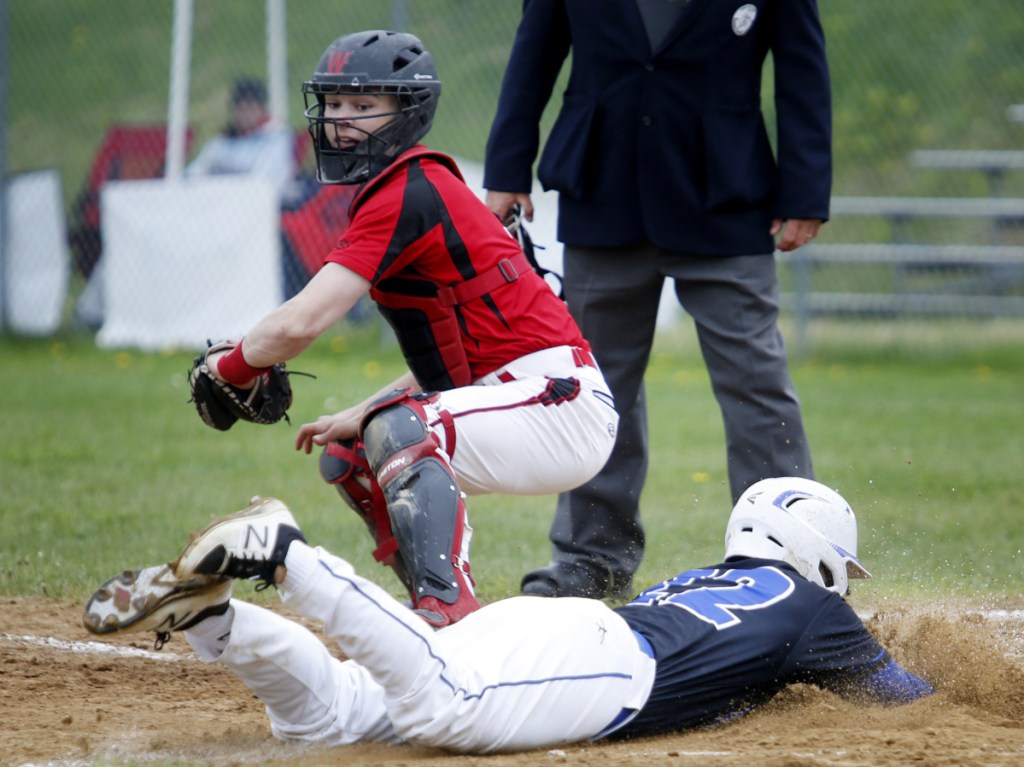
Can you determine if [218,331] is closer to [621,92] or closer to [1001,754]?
[621,92]

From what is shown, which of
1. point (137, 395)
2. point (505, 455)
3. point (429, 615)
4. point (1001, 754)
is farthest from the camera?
point (137, 395)

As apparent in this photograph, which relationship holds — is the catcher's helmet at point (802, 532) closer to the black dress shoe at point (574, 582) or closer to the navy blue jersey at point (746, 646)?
the navy blue jersey at point (746, 646)

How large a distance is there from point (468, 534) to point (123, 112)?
17.3 meters

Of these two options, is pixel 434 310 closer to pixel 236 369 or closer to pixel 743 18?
pixel 236 369

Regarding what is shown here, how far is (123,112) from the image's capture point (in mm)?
19578

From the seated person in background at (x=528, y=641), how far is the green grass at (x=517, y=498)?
156cm

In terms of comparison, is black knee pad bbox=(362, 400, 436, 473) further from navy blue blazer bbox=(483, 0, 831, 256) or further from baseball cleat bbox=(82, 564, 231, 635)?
navy blue blazer bbox=(483, 0, 831, 256)

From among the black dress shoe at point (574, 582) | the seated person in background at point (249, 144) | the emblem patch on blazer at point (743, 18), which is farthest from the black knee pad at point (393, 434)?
the seated person in background at point (249, 144)

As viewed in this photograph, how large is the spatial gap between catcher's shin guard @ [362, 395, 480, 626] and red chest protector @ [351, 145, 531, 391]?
14.9 inches

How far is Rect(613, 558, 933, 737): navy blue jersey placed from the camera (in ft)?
10.8

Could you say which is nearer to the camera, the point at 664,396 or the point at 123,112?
the point at 664,396

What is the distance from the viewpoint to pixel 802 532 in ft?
11.8

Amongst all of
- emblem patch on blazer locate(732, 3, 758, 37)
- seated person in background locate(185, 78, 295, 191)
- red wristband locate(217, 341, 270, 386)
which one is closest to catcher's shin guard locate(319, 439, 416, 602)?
red wristband locate(217, 341, 270, 386)

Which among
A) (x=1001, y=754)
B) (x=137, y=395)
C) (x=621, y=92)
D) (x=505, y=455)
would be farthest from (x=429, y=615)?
(x=137, y=395)
